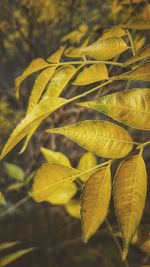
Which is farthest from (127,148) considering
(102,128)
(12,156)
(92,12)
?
(92,12)

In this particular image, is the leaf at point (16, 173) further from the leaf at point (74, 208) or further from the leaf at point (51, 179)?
the leaf at point (51, 179)

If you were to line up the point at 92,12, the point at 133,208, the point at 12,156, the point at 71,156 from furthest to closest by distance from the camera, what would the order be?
the point at 92,12, the point at 12,156, the point at 71,156, the point at 133,208

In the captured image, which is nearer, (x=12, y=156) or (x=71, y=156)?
(x=71, y=156)

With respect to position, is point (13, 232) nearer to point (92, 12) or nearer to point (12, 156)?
point (12, 156)

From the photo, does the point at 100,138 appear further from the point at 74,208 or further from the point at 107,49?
the point at 74,208

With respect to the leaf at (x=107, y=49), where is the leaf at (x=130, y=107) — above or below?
below

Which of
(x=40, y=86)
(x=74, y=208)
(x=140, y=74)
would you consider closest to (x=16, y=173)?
(x=74, y=208)

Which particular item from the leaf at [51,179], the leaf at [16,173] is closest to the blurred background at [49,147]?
the leaf at [16,173]
